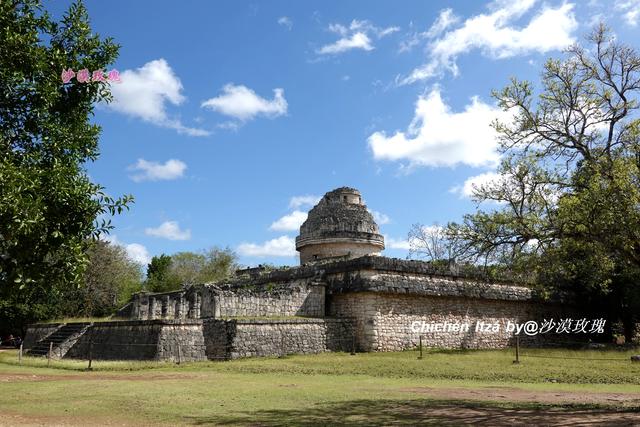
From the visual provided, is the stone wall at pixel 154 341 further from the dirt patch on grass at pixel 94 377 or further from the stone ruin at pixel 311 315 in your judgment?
the dirt patch on grass at pixel 94 377

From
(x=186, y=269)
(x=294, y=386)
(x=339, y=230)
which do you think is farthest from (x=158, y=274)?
(x=294, y=386)

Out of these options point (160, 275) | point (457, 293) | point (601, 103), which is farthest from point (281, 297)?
point (160, 275)

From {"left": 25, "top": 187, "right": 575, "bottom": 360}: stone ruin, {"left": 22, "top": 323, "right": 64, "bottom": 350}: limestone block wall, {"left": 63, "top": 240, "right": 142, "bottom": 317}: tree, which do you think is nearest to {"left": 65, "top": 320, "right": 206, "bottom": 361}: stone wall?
{"left": 25, "top": 187, "right": 575, "bottom": 360}: stone ruin

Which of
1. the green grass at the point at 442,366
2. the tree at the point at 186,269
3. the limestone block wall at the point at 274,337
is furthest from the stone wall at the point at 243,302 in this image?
the tree at the point at 186,269

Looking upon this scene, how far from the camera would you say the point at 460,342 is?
22750mm

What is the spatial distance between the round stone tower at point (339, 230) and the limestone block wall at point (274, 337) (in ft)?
23.4

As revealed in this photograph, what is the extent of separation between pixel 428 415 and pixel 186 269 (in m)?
49.3

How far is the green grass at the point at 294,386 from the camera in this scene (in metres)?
8.77

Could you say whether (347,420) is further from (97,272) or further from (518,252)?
(97,272)

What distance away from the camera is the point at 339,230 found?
27.7 metres

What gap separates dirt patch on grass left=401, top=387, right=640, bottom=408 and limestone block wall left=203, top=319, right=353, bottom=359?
283 inches

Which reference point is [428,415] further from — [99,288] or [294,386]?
[99,288]

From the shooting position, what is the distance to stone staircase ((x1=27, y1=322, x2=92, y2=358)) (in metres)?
22.0

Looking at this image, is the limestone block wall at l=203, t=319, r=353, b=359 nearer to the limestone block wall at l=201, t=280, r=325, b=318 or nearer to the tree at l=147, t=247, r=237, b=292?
the limestone block wall at l=201, t=280, r=325, b=318
